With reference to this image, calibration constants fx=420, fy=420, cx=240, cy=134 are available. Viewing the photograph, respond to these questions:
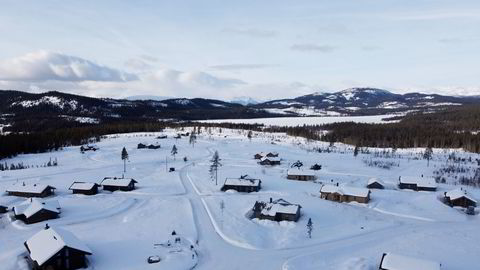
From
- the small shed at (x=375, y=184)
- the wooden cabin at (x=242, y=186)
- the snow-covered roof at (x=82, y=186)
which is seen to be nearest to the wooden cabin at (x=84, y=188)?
the snow-covered roof at (x=82, y=186)

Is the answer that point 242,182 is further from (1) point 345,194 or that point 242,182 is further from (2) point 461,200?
(2) point 461,200

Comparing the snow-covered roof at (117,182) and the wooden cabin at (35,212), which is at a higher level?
the snow-covered roof at (117,182)

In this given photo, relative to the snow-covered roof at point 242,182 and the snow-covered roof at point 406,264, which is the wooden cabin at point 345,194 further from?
the snow-covered roof at point 406,264

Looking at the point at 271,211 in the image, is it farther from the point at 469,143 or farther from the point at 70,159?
the point at 469,143

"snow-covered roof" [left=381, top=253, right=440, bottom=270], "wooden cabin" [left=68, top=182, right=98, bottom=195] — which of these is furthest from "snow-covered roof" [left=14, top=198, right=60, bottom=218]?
"snow-covered roof" [left=381, top=253, right=440, bottom=270]

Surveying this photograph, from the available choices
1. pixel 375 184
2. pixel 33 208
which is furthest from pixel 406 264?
pixel 33 208
